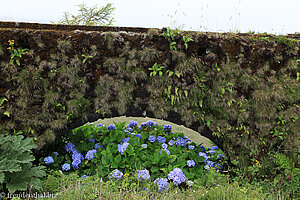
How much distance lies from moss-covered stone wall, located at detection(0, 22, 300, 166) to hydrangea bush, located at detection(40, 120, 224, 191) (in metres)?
0.57

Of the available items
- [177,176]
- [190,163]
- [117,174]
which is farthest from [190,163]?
[117,174]

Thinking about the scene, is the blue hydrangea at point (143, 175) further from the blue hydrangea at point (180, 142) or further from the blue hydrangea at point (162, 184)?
the blue hydrangea at point (180, 142)

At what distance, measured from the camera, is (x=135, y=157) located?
14.8 ft

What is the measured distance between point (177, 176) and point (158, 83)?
1.61 meters

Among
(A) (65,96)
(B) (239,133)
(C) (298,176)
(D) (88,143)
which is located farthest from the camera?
(D) (88,143)

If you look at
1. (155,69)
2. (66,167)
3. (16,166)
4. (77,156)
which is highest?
(155,69)

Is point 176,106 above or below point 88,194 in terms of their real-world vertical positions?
above

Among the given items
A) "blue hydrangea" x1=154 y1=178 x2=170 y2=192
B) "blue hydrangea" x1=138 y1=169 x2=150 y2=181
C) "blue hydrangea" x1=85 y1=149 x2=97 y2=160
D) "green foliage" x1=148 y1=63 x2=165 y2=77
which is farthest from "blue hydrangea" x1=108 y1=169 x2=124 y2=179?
"green foliage" x1=148 y1=63 x2=165 y2=77

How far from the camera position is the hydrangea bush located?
169 inches

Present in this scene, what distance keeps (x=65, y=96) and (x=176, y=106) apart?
6.47 ft

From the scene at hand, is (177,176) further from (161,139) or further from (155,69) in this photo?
(155,69)

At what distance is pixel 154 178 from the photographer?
4.29 metres

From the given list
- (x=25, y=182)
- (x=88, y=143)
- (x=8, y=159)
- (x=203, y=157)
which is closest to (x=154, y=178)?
(x=203, y=157)

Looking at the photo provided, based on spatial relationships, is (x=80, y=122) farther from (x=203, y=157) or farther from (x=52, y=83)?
(x=203, y=157)
